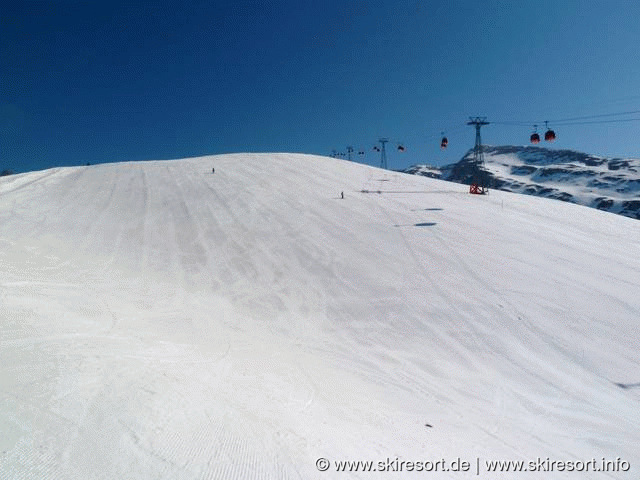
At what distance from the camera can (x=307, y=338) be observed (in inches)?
416

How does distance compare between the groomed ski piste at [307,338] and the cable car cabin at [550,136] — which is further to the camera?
the cable car cabin at [550,136]

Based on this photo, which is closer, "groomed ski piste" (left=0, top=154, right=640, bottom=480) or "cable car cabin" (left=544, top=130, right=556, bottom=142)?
"groomed ski piste" (left=0, top=154, right=640, bottom=480)

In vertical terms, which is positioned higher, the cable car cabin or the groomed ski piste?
the cable car cabin

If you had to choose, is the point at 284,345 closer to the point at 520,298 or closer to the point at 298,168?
the point at 520,298

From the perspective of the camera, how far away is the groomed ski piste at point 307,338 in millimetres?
4969

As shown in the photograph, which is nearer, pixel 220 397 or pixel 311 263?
pixel 220 397

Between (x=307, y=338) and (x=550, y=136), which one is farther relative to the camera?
(x=550, y=136)

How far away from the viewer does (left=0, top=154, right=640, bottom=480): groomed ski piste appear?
4969 mm

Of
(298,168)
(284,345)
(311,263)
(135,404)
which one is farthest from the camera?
(298,168)

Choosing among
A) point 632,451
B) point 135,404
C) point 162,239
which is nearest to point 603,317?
point 632,451

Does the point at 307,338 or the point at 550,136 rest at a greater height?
the point at 550,136

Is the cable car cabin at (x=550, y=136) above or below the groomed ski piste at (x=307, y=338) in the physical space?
above

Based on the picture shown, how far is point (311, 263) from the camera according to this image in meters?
15.3

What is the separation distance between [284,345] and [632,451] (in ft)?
22.9
